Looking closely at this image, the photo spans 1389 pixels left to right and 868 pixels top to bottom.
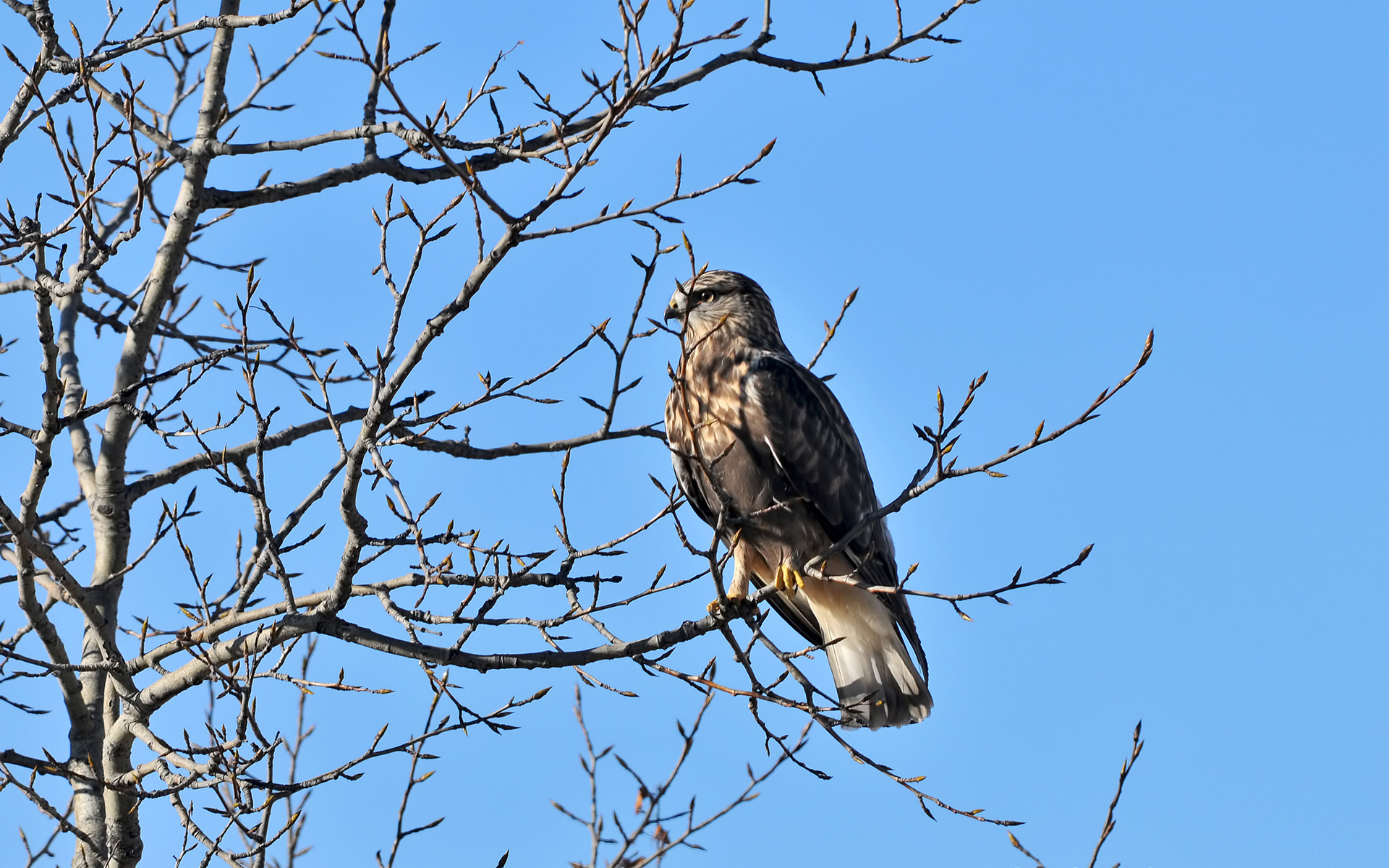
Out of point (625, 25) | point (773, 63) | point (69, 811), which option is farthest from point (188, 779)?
point (773, 63)

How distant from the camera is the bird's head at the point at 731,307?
18.4 feet

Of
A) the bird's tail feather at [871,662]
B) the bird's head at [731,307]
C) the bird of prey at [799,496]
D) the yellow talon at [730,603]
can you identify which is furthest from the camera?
the bird's head at [731,307]

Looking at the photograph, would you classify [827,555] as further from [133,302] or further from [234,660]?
[133,302]

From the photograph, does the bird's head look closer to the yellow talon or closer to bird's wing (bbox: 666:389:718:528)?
bird's wing (bbox: 666:389:718:528)

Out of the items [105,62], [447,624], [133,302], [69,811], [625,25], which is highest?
[133,302]

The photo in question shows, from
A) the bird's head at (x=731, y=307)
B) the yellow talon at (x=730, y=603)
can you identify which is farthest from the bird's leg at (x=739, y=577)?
the bird's head at (x=731, y=307)

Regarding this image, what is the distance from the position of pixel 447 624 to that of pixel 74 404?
7.79ft

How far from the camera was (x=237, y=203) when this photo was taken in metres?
5.21

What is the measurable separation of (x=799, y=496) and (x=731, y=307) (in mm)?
1338

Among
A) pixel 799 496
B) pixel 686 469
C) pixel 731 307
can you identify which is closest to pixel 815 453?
pixel 799 496

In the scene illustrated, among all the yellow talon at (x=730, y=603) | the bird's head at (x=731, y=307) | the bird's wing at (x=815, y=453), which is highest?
the bird's head at (x=731, y=307)

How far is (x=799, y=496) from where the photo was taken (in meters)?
4.72

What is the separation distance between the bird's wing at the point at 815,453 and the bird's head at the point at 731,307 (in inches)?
11.8

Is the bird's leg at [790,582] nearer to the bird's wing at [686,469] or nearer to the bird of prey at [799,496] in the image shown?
the bird of prey at [799,496]
